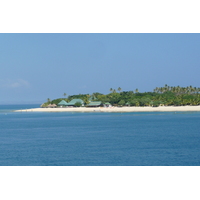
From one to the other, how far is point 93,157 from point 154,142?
11814mm

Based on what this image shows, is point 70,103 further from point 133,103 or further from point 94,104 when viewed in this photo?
point 133,103

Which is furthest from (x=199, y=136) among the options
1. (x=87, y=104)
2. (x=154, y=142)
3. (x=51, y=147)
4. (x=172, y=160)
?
(x=87, y=104)

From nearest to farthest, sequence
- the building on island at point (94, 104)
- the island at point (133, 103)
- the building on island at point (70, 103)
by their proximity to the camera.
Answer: the island at point (133, 103) < the building on island at point (94, 104) < the building on island at point (70, 103)

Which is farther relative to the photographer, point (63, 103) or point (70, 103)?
point (63, 103)

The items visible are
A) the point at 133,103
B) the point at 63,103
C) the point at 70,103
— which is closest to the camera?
the point at 133,103

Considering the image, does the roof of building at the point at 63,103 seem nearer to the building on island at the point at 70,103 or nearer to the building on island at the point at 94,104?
the building on island at the point at 70,103

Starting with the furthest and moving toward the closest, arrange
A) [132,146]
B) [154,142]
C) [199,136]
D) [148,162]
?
1. [199,136]
2. [154,142]
3. [132,146]
4. [148,162]

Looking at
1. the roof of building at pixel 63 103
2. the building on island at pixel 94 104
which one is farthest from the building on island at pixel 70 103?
the building on island at pixel 94 104

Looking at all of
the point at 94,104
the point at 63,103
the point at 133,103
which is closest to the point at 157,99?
the point at 133,103

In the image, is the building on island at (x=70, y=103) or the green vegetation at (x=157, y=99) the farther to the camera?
the building on island at (x=70, y=103)

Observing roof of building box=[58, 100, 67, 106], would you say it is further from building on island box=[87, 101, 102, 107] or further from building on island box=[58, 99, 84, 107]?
building on island box=[87, 101, 102, 107]

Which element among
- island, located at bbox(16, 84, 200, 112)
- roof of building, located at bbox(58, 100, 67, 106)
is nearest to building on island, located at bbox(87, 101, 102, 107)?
island, located at bbox(16, 84, 200, 112)

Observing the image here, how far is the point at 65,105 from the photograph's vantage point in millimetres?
164125

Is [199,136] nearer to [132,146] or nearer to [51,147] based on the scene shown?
[132,146]
